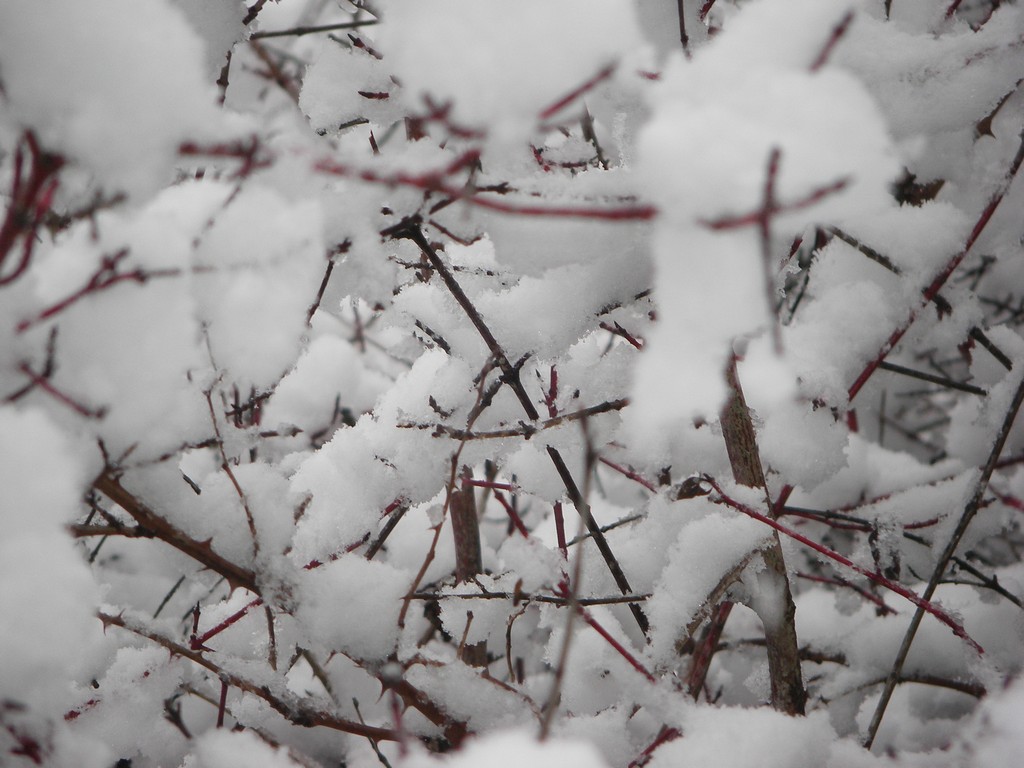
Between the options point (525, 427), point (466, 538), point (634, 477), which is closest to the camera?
point (525, 427)

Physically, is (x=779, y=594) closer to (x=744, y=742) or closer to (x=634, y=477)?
(x=744, y=742)

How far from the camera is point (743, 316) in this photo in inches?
23.8

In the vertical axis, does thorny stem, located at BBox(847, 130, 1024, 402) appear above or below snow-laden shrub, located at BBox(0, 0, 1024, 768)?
above

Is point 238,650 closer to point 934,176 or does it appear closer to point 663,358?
point 663,358

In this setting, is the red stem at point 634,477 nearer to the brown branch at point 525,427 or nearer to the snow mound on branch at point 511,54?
the brown branch at point 525,427

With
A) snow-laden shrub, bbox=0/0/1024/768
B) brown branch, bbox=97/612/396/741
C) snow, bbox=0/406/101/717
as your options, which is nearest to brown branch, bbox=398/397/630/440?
snow-laden shrub, bbox=0/0/1024/768

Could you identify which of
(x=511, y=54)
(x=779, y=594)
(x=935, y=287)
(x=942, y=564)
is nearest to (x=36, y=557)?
(x=511, y=54)

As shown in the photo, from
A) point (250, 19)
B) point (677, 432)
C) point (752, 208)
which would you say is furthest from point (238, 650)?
point (752, 208)

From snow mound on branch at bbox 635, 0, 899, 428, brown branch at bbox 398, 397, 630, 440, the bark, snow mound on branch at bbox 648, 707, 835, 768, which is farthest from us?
the bark

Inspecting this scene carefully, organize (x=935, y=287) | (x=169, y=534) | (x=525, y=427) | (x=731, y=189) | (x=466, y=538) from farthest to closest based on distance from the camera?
(x=466, y=538)
(x=935, y=287)
(x=525, y=427)
(x=169, y=534)
(x=731, y=189)

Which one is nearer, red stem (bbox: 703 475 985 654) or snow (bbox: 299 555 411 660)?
snow (bbox: 299 555 411 660)

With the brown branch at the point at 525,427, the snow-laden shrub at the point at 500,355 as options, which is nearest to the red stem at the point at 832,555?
the snow-laden shrub at the point at 500,355

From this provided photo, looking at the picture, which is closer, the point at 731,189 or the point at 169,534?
the point at 731,189

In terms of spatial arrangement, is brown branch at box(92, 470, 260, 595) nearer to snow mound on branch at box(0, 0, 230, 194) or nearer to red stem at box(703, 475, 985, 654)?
snow mound on branch at box(0, 0, 230, 194)
